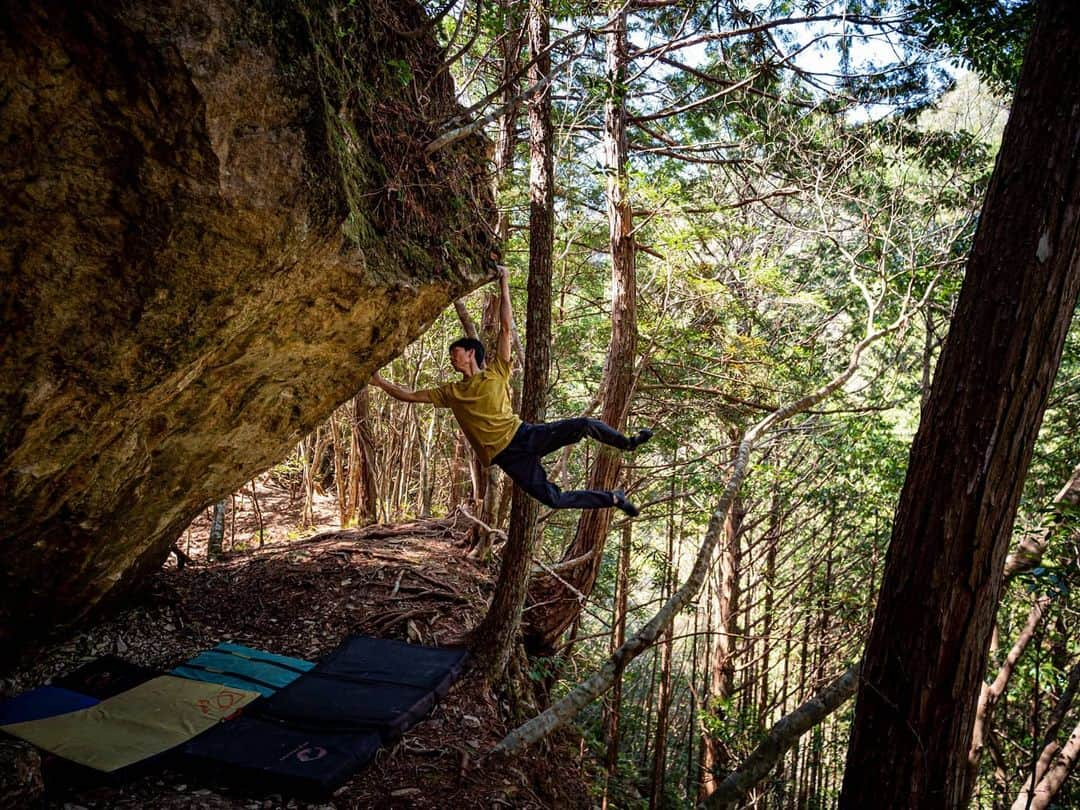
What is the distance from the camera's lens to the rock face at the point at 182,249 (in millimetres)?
2510

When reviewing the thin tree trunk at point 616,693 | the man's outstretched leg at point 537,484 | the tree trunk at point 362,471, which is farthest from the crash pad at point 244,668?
the tree trunk at point 362,471

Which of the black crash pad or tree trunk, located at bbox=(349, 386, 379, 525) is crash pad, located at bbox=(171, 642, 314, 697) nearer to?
the black crash pad

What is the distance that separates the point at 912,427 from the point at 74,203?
11.0m

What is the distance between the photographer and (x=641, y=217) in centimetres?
715

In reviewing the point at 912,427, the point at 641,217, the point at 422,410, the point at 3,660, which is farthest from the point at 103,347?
the point at 912,427

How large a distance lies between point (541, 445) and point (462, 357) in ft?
2.89

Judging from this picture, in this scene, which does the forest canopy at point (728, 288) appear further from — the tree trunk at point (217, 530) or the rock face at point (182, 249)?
the tree trunk at point (217, 530)

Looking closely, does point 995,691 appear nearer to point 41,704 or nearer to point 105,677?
point 105,677

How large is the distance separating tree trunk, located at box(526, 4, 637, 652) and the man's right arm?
2.76 meters

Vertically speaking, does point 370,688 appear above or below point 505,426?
below

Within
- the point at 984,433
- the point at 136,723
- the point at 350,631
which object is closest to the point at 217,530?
the point at 350,631

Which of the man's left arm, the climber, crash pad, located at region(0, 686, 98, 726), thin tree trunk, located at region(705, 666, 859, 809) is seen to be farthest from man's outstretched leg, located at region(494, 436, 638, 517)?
crash pad, located at region(0, 686, 98, 726)

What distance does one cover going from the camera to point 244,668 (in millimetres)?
4602

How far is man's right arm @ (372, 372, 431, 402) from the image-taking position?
14.0ft
